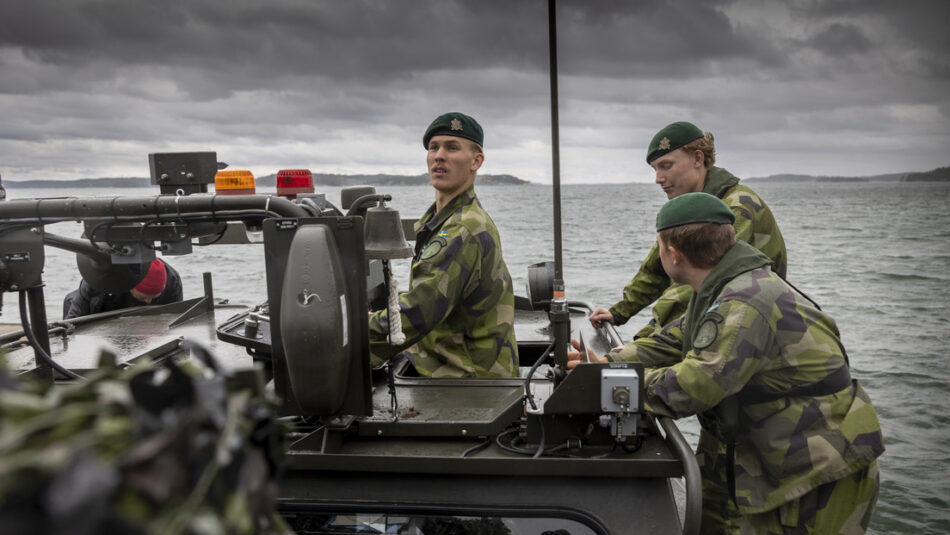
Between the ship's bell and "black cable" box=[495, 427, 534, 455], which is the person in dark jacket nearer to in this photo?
the ship's bell

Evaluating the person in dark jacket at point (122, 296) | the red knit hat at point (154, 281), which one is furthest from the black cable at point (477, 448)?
the red knit hat at point (154, 281)

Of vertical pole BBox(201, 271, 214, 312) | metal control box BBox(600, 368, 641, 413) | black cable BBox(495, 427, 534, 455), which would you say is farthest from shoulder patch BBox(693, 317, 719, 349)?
vertical pole BBox(201, 271, 214, 312)

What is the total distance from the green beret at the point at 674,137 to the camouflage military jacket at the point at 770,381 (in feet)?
4.75

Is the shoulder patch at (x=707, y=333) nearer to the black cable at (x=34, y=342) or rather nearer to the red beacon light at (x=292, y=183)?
the red beacon light at (x=292, y=183)

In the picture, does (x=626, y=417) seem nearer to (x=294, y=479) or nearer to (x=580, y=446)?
(x=580, y=446)

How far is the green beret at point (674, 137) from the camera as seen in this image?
3895mm

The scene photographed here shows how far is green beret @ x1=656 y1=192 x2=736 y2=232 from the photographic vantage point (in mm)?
2527

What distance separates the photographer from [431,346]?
3.16 metres

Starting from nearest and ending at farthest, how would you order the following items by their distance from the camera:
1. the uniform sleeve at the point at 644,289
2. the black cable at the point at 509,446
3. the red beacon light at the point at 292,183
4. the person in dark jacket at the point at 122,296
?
the black cable at the point at 509,446, the red beacon light at the point at 292,183, the uniform sleeve at the point at 644,289, the person in dark jacket at the point at 122,296

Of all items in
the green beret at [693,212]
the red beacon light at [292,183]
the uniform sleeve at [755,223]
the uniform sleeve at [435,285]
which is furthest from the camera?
the uniform sleeve at [755,223]

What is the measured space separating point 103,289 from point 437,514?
8.76 ft

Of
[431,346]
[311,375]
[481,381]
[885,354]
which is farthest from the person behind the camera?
[885,354]

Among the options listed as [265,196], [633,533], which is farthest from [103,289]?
[633,533]

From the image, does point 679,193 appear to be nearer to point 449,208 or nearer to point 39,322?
point 449,208
